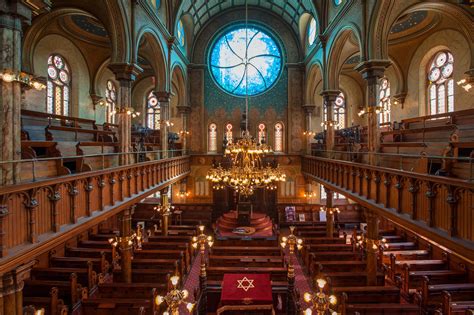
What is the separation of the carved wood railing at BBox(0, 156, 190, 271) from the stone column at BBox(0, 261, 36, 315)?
0.70 m

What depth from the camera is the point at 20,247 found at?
596 cm

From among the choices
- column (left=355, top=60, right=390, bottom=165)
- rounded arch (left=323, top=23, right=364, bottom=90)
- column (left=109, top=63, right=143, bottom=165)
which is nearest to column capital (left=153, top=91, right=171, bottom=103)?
column (left=109, top=63, right=143, bottom=165)

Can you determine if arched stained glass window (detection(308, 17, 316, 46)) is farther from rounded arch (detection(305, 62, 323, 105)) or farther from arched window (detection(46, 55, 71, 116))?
arched window (detection(46, 55, 71, 116))

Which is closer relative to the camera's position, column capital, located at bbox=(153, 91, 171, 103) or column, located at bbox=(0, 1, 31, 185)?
column, located at bbox=(0, 1, 31, 185)

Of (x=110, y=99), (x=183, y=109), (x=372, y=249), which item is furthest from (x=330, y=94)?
(x=110, y=99)

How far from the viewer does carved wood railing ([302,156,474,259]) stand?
6238 millimetres

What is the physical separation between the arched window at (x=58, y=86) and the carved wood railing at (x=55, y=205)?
1209 cm

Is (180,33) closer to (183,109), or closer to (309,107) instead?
(183,109)

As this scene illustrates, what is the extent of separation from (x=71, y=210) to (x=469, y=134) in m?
13.5

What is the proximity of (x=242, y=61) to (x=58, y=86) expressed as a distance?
49.1 ft

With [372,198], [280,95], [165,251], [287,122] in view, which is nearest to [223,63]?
[280,95]

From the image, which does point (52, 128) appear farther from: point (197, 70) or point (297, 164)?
point (297, 164)

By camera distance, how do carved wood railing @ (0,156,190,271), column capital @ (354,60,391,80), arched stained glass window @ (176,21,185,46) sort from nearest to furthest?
carved wood railing @ (0,156,190,271), column capital @ (354,60,391,80), arched stained glass window @ (176,21,185,46)

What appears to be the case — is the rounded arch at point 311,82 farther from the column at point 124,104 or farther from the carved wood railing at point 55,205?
the carved wood railing at point 55,205
